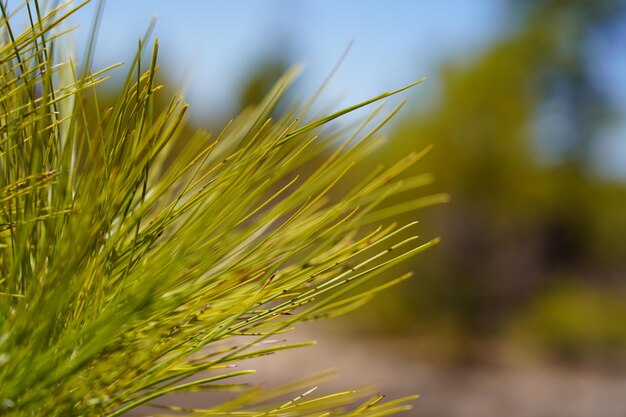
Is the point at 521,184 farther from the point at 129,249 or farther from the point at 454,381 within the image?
the point at 129,249

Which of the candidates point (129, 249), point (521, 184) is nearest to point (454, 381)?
point (521, 184)

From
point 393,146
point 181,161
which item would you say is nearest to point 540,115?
point 393,146

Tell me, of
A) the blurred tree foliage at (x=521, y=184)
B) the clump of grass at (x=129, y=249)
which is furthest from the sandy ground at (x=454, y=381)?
the clump of grass at (x=129, y=249)

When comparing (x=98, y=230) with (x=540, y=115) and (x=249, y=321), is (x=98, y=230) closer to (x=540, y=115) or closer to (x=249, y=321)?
(x=249, y=321)

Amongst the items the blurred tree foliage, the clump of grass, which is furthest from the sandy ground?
the clump of grass

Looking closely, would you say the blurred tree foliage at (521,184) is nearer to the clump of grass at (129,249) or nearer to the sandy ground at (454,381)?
the sandy ground at (454,381)
